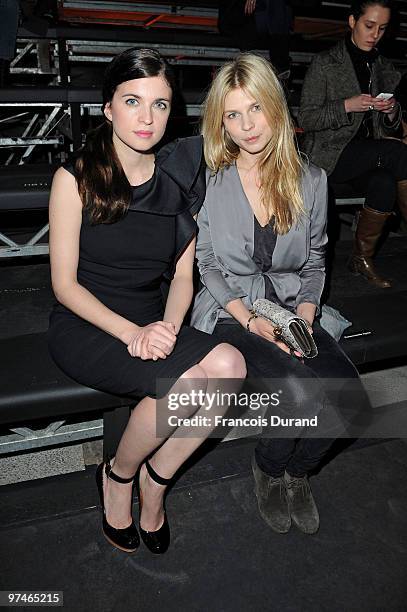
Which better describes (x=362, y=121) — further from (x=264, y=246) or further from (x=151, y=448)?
(x=151, y=448)

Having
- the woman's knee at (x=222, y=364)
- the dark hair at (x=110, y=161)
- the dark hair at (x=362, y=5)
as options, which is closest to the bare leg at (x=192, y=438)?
the woman's knee at (x=222, y=364)

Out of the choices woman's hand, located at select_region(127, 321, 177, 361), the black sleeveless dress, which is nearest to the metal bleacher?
the black sleeveless dress

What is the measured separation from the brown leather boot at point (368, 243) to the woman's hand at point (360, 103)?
619 mm

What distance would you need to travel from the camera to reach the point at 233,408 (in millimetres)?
2816

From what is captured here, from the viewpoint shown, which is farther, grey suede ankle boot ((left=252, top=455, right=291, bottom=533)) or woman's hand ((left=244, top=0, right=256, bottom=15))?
woman's hand ((left=244, top=0, right=256, bottom=15))

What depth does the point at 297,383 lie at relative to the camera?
1.78 metres

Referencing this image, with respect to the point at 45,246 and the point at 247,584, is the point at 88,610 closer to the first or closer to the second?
the point at 247,584

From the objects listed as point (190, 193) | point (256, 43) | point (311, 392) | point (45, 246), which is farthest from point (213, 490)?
point (256, 43)

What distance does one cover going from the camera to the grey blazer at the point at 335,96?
323cm

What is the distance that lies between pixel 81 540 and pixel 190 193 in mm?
1389

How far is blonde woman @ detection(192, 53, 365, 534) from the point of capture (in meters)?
1.92

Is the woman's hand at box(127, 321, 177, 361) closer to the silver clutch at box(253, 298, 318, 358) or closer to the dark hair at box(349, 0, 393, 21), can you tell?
the silver clutch at box(253, 298, 318, 358)

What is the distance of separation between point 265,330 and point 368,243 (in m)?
1.76

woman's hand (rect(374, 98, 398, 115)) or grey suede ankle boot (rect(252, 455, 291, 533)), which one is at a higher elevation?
woman's hand (rect(374, 98, 398, 115))
